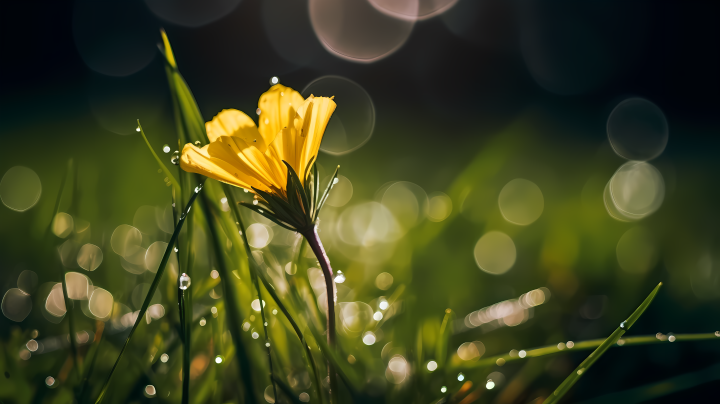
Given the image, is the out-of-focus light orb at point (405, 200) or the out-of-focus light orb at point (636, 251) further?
the out-of-focus light orb at point (405, 200)

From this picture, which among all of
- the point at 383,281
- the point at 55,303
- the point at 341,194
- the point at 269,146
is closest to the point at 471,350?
the point at 383,281

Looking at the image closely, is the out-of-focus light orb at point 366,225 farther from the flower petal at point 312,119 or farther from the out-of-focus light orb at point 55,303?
the flower petal at point 312,119

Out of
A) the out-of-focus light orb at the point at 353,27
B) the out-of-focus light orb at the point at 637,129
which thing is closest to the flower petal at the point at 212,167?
the out-of-focus light orb at the point at 637,129

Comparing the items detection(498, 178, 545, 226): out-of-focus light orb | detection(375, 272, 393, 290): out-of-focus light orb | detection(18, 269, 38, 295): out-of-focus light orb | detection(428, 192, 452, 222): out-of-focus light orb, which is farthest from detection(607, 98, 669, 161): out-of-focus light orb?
detection(18, 269, 38, 295): out-of-focus light orb

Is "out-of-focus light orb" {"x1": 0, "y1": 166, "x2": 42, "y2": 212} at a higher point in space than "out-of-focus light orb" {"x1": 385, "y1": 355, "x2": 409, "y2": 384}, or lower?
higher

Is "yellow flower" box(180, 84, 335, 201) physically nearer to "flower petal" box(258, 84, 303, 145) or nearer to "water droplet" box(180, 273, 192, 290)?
"flower petal" box(258, 84, 303, 145)

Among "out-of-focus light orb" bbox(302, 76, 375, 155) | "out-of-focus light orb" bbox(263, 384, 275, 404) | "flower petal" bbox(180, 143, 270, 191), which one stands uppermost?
"out-of-focus light orb" bbox(302, 76, 375, 155)
